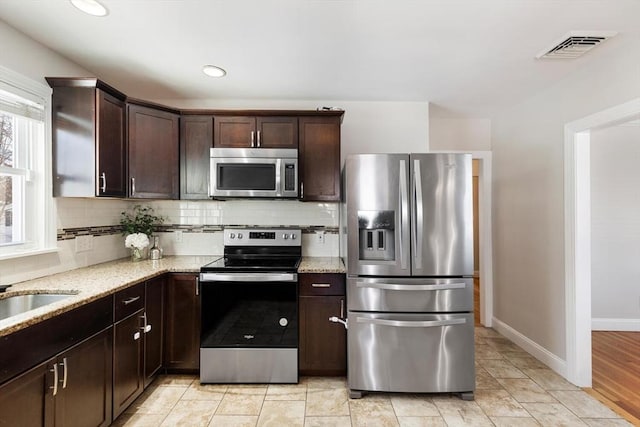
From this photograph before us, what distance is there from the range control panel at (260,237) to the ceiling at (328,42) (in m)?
1.33

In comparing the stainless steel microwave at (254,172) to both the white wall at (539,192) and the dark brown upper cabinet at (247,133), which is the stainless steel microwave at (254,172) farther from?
the white wall at (539,192)

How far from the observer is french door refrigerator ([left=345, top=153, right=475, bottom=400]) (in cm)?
224

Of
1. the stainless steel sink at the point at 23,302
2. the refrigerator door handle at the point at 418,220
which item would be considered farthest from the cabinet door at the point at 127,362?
the refrigerator door handle at the point at 418,220

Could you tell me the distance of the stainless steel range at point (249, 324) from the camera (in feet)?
7.98

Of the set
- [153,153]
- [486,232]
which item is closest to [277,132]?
[153,153]

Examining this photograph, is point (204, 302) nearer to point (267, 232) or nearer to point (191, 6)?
point (267, 232)

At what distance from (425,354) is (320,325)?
81 centimetres

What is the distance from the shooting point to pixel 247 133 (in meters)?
2.81

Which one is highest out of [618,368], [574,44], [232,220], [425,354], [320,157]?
[574,44]

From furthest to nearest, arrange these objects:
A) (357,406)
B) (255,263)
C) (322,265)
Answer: (255,263), (322,265), (357,406)

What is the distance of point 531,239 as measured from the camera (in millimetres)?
2967

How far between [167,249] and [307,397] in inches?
77.5

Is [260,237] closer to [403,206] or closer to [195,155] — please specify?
[195,155]

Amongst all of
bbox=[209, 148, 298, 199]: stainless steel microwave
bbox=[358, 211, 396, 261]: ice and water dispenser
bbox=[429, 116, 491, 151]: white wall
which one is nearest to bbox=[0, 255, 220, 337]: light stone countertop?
bbox=[209, 148, 298, 199]: stainless steel microwave
